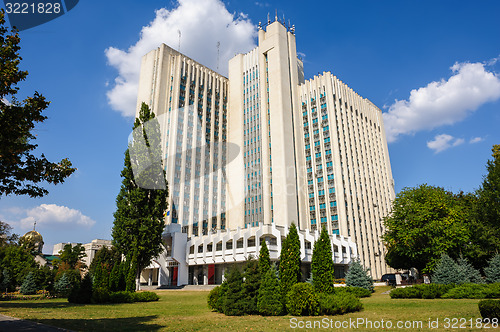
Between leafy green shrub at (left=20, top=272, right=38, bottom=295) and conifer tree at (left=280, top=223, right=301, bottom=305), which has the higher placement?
conifer tree at (left=280, top=223, right=301, bottom=305)

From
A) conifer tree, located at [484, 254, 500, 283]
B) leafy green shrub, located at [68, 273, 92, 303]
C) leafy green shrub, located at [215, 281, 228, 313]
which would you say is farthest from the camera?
conifer tree, located at [484, 254, 500, 283]

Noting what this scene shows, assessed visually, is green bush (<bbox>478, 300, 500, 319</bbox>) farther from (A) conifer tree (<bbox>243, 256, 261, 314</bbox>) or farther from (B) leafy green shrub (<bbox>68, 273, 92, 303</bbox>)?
(B) leafy green shrub (<bbox>68, 273, 92, 303</bbox>)

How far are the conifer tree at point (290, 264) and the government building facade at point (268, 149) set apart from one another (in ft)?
147

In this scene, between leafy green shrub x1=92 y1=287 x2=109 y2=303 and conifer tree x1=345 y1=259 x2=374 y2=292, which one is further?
conifer tree x1=345 y1=259 x2=374 y2=292

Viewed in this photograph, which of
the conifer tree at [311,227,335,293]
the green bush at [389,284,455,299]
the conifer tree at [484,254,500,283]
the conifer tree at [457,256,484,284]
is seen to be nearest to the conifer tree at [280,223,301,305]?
the conifer tree at [311,227,335,293]

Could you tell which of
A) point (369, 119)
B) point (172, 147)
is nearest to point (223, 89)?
point (172, 147)

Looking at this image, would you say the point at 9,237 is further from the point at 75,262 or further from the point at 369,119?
the point at 369,119

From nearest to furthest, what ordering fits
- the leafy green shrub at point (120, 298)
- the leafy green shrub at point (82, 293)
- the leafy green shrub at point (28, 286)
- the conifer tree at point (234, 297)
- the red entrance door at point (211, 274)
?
the conifer tree at point (234, 297)
the leafy green shrub at point (82, 293)
the leafy green shrub at point (120, 298)
the leafy green shrub at point (28, 286)
the red entrance door at point (211, 274)

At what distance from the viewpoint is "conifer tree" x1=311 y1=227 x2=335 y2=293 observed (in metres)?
21.4

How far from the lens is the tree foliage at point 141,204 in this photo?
3778 cm

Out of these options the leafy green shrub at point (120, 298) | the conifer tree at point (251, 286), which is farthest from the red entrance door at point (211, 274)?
the conifer tree at point (251, 286)

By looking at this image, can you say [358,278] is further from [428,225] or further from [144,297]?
[144,297]

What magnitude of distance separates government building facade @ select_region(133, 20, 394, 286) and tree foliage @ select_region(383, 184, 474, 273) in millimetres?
21732

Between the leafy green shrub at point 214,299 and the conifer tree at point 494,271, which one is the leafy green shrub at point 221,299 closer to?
the leafy green shrub at point 214,299
